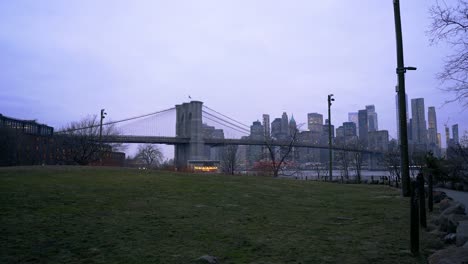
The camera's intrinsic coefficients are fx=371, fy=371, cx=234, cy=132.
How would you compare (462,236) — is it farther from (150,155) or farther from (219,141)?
(150,155)

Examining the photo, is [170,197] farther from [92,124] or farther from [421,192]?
[92,124]

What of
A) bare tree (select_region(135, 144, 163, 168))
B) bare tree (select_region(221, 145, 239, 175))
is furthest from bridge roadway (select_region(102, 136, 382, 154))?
bare tree (select_region(135, 144, 163, 168))

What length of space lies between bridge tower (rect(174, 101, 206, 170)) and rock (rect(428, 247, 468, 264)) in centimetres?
4910

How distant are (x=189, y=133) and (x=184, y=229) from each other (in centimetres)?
5338

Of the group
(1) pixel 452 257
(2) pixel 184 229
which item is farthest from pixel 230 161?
(1) pixel 452 257

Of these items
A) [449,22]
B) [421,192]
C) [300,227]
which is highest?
[449,22]

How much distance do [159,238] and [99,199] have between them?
4.21 metres

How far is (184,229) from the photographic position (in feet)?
22.6

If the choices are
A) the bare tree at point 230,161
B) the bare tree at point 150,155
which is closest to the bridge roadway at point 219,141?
the bare tree at point 230,161

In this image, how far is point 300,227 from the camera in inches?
297

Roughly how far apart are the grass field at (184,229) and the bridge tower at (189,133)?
1708 inches

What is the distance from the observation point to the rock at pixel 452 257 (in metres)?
4.26

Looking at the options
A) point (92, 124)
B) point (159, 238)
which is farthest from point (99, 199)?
point (92, 124)

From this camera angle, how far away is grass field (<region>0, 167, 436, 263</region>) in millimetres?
5229
